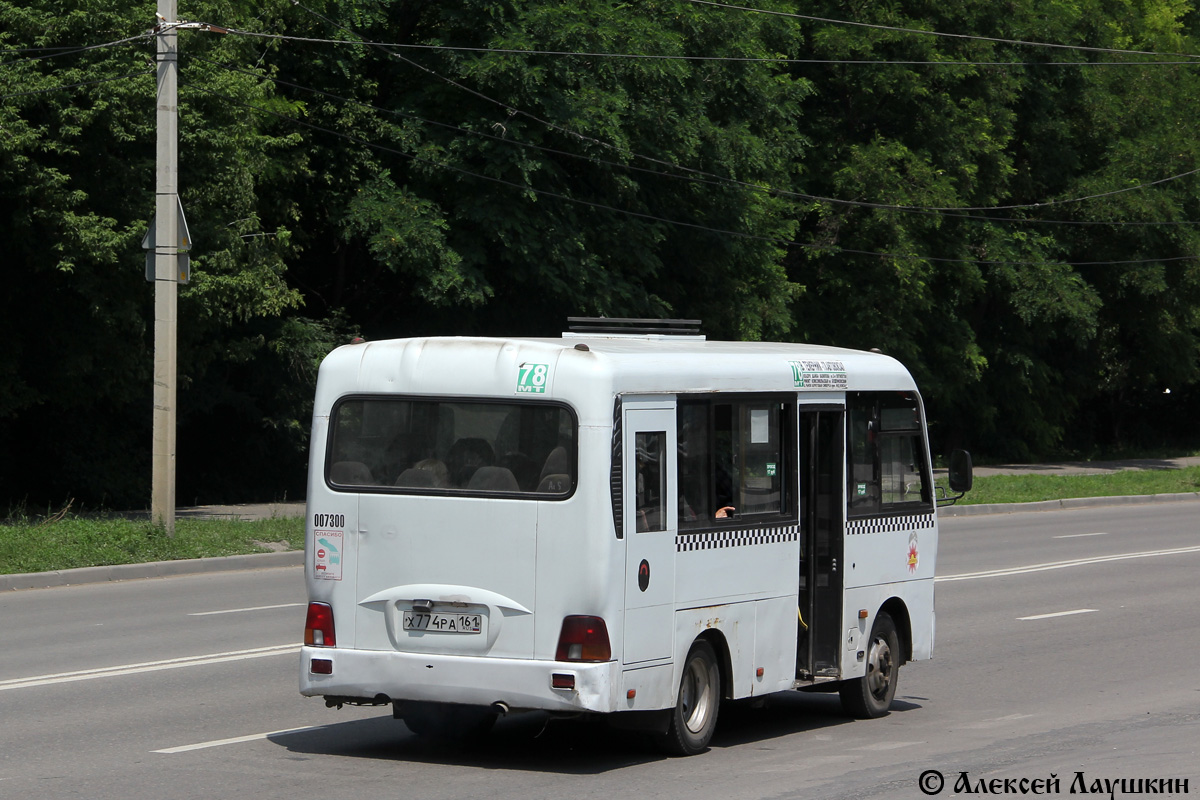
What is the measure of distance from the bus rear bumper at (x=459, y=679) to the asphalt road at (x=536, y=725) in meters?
0.39

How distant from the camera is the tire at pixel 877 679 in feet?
34.0

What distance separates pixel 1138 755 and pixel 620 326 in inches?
156

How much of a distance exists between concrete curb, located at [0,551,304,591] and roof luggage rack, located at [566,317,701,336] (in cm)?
999

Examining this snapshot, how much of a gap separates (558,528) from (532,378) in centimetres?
83

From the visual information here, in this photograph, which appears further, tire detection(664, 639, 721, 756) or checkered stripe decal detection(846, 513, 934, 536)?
checkered stripe decal detection(846, 513, 934, 536)

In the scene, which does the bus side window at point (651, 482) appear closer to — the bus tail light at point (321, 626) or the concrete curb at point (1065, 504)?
the bus tail light at point (321, 626)


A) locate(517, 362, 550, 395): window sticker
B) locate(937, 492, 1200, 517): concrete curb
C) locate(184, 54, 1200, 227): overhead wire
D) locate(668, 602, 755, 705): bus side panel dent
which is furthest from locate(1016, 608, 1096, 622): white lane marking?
locate(184, 54, 1200, 227): overhead wire

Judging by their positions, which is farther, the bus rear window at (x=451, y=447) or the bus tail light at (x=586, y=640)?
the bus rear window at (x=451, y=447)

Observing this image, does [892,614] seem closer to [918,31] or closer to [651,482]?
[651,482]

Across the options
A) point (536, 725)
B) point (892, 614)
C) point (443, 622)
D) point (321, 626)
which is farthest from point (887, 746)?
point (321, 626)

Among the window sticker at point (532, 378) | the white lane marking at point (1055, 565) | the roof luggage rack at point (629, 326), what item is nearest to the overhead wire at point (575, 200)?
the white lane marking at point (1055, 565)

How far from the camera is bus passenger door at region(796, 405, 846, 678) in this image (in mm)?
9852

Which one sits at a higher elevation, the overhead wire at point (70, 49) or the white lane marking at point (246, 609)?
the overhead wire at point (70, 49)

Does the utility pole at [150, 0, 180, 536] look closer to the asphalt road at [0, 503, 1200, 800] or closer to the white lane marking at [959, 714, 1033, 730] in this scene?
the asphalt road at [0, 503, 1200, 800]
